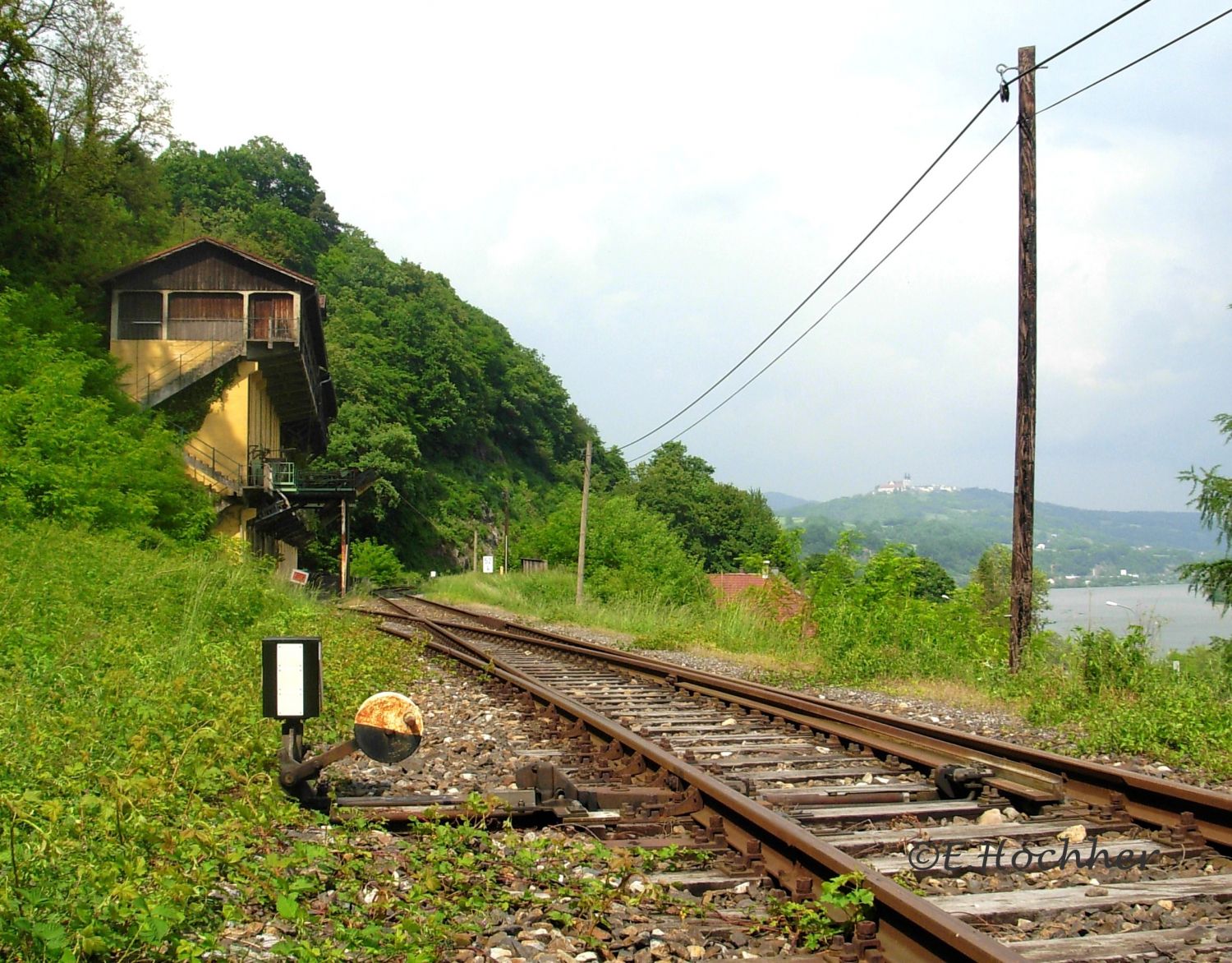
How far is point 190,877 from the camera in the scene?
354 cm

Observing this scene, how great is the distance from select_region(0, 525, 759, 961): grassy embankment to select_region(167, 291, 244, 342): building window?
28.3 meters

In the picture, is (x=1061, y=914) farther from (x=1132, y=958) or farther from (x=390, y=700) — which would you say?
(x=390, y=700)

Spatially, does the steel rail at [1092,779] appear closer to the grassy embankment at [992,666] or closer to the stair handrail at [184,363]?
the grassy embankment at [992,666]

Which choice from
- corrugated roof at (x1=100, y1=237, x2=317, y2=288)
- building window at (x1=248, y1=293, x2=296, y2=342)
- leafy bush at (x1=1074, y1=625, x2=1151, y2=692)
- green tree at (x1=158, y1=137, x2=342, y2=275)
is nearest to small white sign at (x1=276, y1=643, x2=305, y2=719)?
leafy bush at (x1=1074, y1=625, x2=1151, y2=692)

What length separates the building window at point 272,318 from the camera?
115ft

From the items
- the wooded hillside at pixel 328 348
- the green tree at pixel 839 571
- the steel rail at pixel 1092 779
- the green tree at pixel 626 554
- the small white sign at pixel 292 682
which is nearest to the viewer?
the steel rail at pixel 1092 779

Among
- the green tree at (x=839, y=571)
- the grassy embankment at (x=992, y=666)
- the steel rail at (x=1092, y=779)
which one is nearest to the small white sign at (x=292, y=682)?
the steel rail at (x=1092, y=779)

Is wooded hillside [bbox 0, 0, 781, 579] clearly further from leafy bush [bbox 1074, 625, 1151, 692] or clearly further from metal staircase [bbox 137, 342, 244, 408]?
leafy bush [bbox 1074, 625, 1151, 692]

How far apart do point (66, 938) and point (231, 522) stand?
111 ft

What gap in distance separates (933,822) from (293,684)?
326 centimetres

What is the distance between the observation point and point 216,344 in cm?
3469

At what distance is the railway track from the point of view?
3520mm

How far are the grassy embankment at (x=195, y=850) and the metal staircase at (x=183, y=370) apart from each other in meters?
26.8

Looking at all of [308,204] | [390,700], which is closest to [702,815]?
[390,700]
